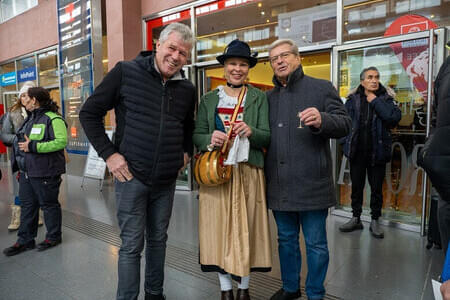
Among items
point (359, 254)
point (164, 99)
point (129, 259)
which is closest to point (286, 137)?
point (164, 99)

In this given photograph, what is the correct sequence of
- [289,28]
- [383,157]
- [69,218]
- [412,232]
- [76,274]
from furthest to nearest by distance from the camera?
[289,28], [69,218], [412,232], [383,157], [76,274]

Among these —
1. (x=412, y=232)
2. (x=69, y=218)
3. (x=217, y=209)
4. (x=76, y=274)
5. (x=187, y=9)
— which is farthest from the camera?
(x=187, y=9)

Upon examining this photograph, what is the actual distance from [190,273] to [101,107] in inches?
60.1

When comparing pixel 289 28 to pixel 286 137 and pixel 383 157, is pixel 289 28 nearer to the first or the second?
pixel 383 157

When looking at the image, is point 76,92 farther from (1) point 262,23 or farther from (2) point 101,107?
(2) point 101,107

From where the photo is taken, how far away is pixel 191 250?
318 centimetres

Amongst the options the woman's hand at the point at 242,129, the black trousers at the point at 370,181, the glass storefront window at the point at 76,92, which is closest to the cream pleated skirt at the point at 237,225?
the woman's hand at the point at 242,129

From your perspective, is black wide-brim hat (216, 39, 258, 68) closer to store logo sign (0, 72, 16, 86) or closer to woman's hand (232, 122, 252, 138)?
woman's hand (232, 122, 252, 138)

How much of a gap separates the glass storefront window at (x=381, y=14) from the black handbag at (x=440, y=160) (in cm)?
296

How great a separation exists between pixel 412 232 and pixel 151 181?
3.09 metres

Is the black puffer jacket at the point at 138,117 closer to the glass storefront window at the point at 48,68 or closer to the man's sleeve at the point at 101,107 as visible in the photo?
the man's sleeve at the point at 101,107

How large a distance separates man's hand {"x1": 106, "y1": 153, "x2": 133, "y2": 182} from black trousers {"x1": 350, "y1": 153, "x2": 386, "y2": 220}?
2.60 m

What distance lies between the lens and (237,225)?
6.59ft

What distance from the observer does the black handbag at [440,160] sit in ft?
4.38
